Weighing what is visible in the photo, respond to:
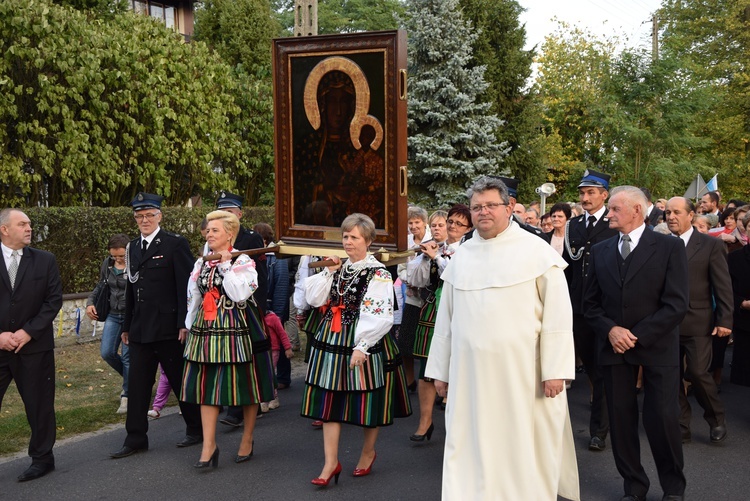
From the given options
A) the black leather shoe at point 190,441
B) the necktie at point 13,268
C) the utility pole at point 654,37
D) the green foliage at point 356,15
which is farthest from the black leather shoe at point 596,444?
the green foliage at point 356,15

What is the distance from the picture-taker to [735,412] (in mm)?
8555

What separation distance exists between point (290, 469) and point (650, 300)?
9.86ft

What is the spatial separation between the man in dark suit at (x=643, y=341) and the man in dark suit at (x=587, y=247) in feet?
4.72

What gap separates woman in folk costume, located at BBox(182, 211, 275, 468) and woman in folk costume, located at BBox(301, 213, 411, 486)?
63cm

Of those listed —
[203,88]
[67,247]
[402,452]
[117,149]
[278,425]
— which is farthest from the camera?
Answer: [203,88]

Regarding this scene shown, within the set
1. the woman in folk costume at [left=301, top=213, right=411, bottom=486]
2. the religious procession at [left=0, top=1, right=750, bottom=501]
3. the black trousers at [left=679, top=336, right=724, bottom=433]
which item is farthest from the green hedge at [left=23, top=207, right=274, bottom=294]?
the black trousers at [left=679, top=336, right=724, bottom=433]

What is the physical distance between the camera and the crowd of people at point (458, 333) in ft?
16.6

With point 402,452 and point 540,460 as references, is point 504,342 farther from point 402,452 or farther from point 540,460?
point 402,452

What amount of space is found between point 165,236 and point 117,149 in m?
9.00

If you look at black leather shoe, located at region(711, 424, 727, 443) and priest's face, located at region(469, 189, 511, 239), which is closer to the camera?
priest's face, located at region(469, 189, 511, 239)

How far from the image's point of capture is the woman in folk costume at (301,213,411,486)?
618cm

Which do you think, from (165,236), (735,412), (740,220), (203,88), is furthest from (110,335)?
(203,88)

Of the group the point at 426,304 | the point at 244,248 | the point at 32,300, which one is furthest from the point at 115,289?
the point at 426,304

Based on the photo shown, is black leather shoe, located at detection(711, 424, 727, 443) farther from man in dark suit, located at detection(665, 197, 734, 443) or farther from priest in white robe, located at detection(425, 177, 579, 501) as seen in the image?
priest in white robe, located at detection(425, 177, 579, 501)
